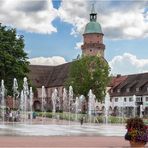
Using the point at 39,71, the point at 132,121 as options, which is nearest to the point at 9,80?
the point at 132,121

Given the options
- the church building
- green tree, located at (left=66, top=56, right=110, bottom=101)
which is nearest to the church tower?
the church building

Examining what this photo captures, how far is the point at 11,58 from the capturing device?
61.2 m

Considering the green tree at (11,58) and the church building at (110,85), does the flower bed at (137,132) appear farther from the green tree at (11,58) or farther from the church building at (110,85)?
the church building at (110,85)

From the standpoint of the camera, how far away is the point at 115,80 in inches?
4892

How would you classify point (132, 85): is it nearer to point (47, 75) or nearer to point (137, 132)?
point (47, 75)

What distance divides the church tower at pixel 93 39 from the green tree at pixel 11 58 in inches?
2314

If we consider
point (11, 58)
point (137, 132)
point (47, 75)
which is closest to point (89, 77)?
point (11, 58)

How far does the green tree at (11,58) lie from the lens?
6125cm

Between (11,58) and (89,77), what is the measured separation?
24.2 metres

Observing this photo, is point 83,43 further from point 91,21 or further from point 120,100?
point 120,100

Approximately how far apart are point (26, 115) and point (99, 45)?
211ft

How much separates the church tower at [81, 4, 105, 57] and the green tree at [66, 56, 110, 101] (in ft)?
122

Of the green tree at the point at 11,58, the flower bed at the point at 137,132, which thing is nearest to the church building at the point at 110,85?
the green tree at the point at 11,58

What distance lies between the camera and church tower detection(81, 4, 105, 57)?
124m
